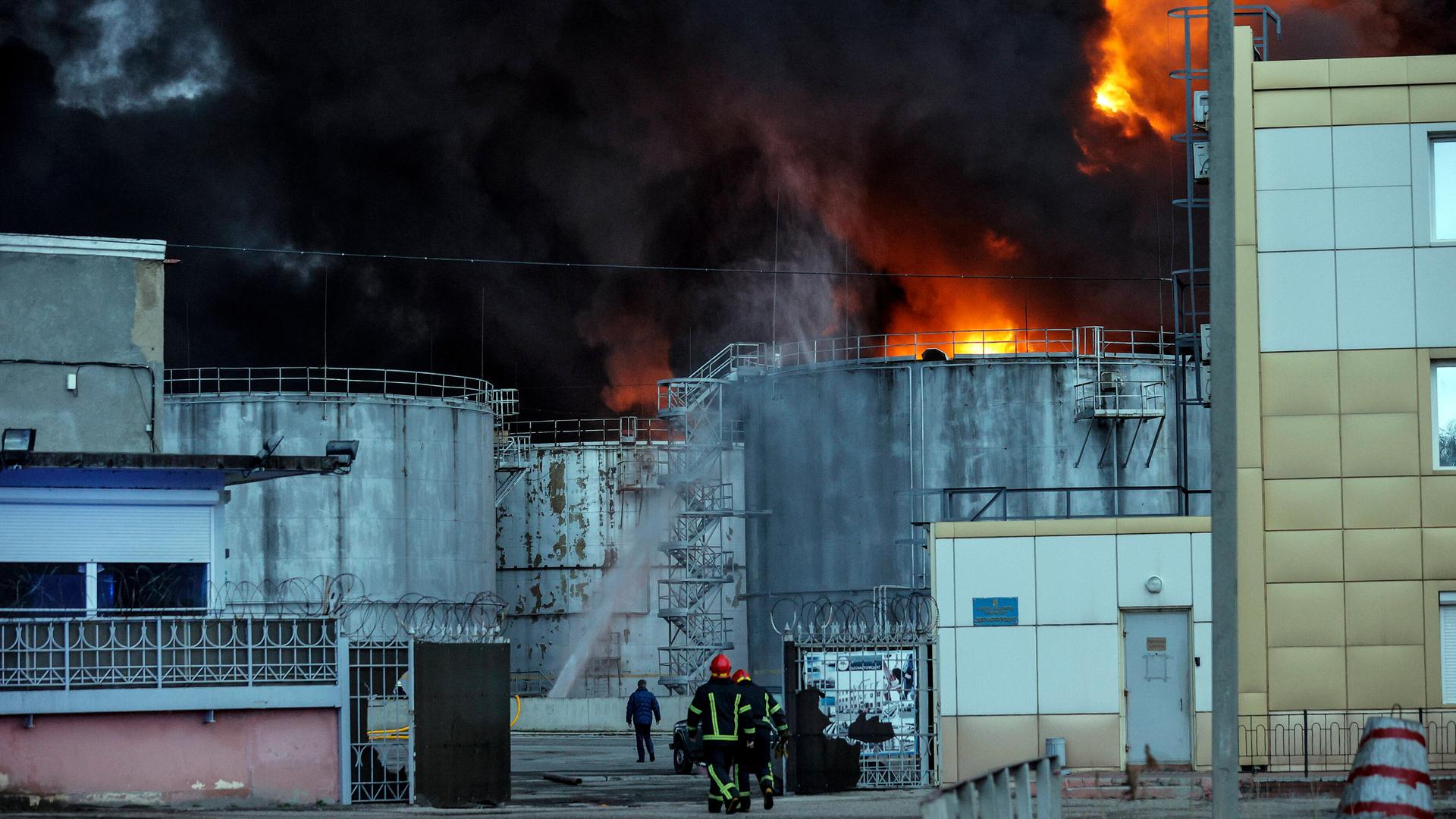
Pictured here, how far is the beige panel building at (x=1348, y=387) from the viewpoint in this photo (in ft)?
84.6

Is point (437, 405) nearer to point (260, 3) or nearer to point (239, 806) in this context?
point (260, 3)

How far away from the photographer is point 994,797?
41.8ft

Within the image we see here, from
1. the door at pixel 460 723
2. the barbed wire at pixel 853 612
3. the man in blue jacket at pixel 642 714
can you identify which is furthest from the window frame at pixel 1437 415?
the man in blue jacket at pixel 642 714

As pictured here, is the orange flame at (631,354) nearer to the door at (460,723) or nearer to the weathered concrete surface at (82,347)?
the weathered concrete surface at (82,347)

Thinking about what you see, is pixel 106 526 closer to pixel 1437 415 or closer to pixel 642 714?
pixel 642 714

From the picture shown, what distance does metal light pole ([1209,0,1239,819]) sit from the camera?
Result: 545 inches

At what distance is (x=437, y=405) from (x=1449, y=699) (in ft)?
105

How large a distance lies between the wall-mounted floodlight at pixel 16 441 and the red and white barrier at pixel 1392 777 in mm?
15522

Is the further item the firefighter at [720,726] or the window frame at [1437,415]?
the window frame at [1437,415]

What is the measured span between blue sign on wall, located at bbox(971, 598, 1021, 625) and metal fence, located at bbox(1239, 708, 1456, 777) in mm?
3705

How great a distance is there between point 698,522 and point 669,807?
32488 millimetres

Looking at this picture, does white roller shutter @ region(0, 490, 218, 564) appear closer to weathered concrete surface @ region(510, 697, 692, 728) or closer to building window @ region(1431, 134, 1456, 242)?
building window @ region(1431, 134, 1456, 242)

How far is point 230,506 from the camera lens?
4734 centimetres

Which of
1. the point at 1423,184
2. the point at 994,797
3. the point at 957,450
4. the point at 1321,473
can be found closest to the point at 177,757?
the point at 994,797
